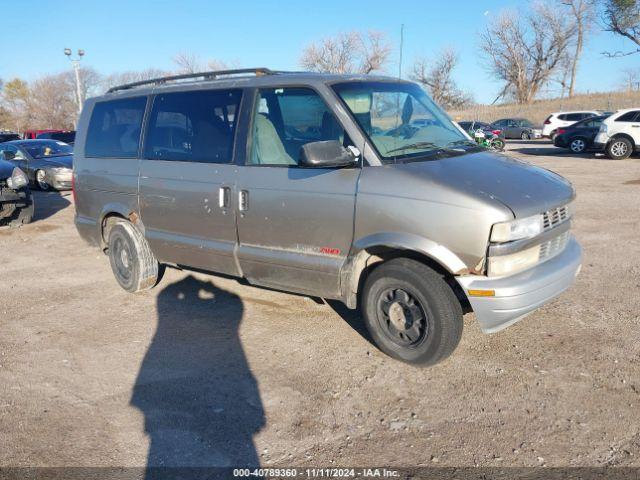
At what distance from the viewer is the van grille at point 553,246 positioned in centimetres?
374

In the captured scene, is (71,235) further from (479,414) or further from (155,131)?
(479,414)

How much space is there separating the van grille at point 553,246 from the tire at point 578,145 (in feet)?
64.9

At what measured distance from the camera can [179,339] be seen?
4.58 metres

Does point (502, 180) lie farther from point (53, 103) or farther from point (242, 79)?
point (53, 103)

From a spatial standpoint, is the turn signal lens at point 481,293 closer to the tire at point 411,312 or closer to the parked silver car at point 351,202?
the parked silver car at point 351,202

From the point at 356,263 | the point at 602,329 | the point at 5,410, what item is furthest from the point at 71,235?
the point at 602,329

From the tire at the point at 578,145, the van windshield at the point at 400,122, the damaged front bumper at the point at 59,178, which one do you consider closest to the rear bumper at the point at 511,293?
the van windshield at the point at 400,122

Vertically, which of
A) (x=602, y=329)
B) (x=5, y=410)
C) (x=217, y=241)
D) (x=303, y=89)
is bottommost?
(x=5, y=410)

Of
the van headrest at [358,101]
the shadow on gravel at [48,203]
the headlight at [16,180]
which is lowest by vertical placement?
the shadow on gravel at [48,203]

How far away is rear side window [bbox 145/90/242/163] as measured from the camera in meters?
4.58

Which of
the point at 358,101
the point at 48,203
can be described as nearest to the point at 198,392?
the point at 358,101

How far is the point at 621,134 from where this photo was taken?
17.8 meters

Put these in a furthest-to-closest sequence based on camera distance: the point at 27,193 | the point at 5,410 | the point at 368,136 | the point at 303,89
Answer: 1. the point at 27,193
2. the point at 303,89
3. the point at 368,136
4. the point at 5,410

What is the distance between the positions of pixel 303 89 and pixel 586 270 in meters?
3.80
